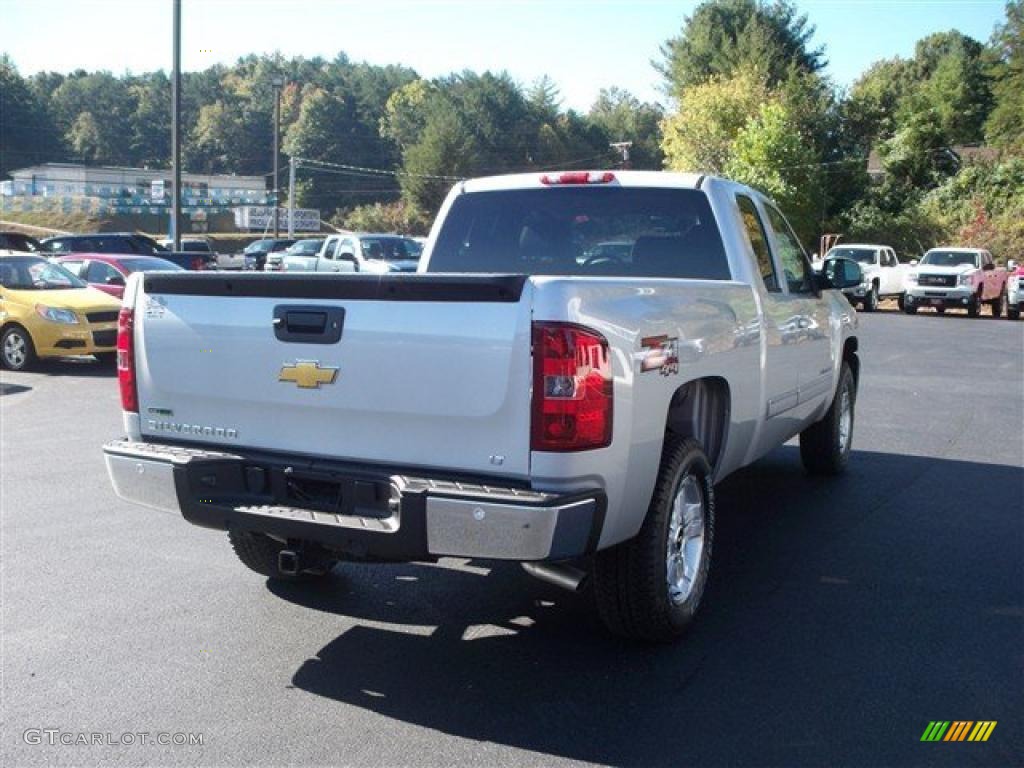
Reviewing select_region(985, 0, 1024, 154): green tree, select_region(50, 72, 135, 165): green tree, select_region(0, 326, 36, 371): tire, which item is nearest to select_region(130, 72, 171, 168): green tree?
select_region(50, 72, 135, 165): green tree

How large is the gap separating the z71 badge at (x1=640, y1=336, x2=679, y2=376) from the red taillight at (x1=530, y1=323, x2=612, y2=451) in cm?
37

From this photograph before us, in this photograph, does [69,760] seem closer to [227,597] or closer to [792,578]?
[227,597]

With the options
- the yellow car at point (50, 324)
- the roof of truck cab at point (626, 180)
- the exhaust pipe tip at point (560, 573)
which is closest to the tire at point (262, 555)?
the exhaust pipe tip at point (560, 573)

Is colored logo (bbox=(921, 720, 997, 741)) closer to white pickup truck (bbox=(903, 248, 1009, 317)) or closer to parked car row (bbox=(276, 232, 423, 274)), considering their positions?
parked car row (bbox=(276, 232, 423, 274))

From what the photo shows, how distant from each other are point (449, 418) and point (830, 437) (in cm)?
475

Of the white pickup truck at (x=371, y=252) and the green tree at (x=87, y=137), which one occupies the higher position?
the green tree at (x=87, y=137)

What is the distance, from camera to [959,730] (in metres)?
3.88

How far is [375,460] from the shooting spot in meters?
4.16

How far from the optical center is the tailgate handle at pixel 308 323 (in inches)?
164

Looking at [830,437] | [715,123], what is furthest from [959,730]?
[715,123]

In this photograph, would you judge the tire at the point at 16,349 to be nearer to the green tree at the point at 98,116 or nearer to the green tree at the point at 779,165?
the green tree at the point at 779,165

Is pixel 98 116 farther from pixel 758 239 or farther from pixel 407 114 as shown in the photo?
pixel 758 239

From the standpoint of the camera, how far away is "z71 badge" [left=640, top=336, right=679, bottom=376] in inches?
166

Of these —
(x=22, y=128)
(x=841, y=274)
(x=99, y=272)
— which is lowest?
(x=99, y=272)
